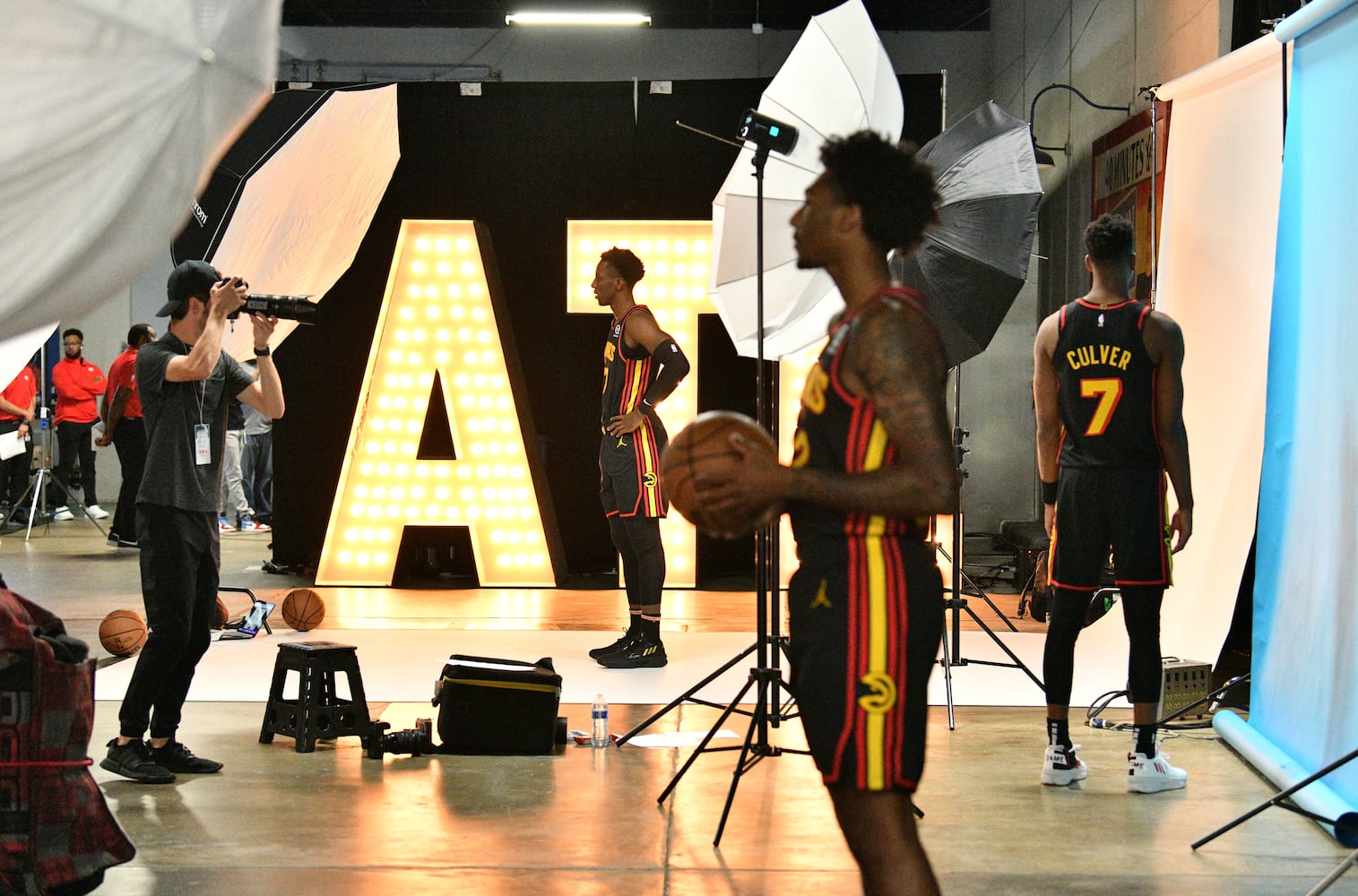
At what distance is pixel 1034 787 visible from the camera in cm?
446

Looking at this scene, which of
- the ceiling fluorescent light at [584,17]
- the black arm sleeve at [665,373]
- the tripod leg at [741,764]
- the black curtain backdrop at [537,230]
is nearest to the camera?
the tripod leg at [741,764]

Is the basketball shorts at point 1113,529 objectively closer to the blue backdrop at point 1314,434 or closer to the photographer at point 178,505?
the blue backdrop at point 1314,434

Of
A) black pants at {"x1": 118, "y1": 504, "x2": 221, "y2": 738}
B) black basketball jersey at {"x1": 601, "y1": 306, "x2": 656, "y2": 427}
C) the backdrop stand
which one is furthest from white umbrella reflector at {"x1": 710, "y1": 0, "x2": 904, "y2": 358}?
the backdrop stand

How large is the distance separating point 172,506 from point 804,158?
2.65 meters

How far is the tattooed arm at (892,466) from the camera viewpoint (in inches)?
80.4

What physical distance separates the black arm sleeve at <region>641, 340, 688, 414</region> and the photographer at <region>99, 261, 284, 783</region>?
2.23 m

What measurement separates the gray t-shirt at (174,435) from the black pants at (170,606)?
0.06 meters

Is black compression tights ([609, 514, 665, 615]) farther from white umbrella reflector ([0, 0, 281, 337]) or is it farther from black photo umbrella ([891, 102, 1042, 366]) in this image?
white umbrella reflector ([0, 0, 281, 337])

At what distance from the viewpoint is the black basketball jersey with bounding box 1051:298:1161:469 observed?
4.31 meters

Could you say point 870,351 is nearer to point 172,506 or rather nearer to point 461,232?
point 172,506

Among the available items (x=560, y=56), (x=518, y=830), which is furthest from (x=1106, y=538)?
(x=560, y=56)

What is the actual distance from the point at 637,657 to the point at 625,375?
141cm

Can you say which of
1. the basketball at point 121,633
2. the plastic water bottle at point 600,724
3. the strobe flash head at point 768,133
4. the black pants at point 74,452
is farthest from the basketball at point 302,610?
the black pants at point 74,452

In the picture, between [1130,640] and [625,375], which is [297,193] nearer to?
[625,375]
